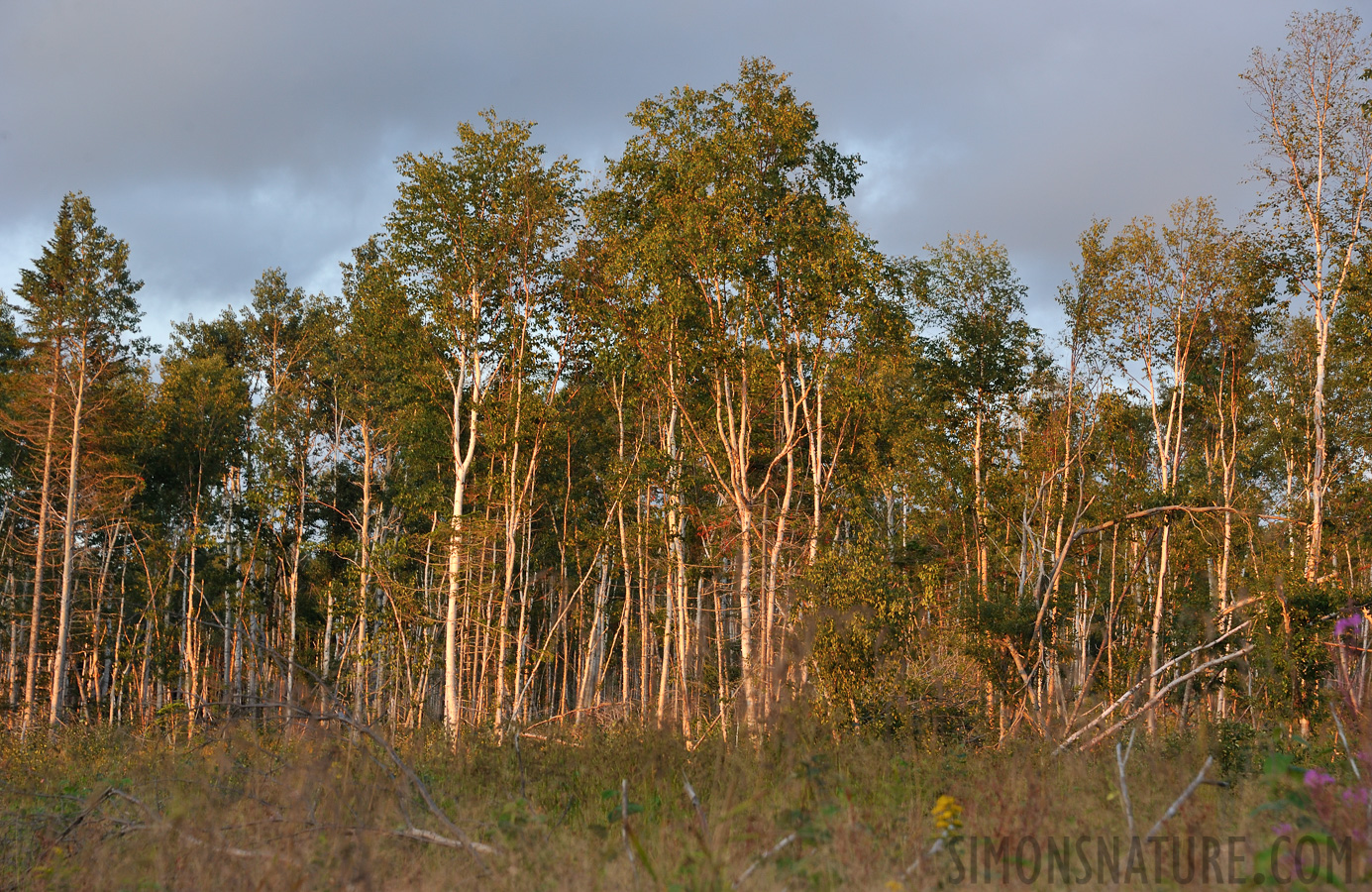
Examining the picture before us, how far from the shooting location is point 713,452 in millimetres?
14648

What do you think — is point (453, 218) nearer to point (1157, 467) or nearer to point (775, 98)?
point (775, 98)

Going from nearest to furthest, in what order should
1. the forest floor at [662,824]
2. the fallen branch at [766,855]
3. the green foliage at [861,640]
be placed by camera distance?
the fallen branch at [766,855], the forest floor at [662,824], the green foliage at [861,640]

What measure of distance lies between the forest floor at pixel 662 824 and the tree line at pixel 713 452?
2741 mm

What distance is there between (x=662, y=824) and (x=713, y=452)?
32.2ft

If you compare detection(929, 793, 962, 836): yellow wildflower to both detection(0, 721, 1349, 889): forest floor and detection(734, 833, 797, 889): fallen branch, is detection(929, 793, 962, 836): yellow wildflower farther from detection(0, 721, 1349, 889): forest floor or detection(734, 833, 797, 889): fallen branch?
detection(734, 833, 797, 889): fallen branch

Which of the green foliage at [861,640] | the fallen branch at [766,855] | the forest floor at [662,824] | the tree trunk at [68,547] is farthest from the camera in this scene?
the tree trunk at [68,547]

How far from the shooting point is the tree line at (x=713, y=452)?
1333 cm

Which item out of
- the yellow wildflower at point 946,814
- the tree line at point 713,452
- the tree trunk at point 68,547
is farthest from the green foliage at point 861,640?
the tree trunk at point 68,547

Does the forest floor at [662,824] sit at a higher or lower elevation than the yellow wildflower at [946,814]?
lower

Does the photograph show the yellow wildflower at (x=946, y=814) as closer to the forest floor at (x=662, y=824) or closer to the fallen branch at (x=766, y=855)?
the forest floor at (x=662, y=824)

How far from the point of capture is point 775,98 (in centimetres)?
1393

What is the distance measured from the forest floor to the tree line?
2741 mm

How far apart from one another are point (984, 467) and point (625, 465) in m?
10.0

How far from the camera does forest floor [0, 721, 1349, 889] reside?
4.16 metres
